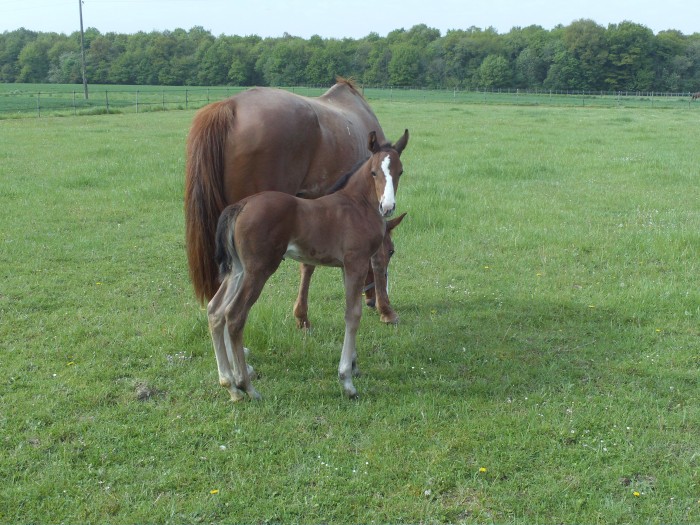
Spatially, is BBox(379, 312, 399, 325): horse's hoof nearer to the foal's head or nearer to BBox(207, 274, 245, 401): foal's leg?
the foal's head

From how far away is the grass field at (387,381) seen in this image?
10.6 ft

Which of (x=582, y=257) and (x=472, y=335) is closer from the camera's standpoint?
(x=472, y=335)

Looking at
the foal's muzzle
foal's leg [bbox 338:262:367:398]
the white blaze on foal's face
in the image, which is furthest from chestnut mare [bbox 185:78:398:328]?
foal's leg [bbox 338:262:367:398]

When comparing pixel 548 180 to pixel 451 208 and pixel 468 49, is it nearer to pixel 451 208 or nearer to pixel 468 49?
pixel 451 208

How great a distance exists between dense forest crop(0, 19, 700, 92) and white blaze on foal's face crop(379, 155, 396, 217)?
57661 millimetres

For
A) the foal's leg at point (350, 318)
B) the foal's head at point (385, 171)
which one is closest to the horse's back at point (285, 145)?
the foal's head at point (385, 171)

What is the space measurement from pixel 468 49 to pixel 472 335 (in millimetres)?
85568

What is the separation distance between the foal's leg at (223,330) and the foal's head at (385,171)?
111cm

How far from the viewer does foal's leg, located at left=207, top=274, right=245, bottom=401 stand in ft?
13.8

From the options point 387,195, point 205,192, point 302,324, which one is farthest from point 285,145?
point 302,324

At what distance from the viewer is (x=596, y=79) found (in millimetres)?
78812

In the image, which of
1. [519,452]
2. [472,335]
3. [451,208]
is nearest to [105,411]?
[519,452]

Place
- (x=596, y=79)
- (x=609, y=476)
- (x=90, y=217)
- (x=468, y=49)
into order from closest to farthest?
(x=609, y=476) < (x=90, y=217) < (x=596, y=79) < (x=468, y=49)

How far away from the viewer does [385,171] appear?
4.27 m
